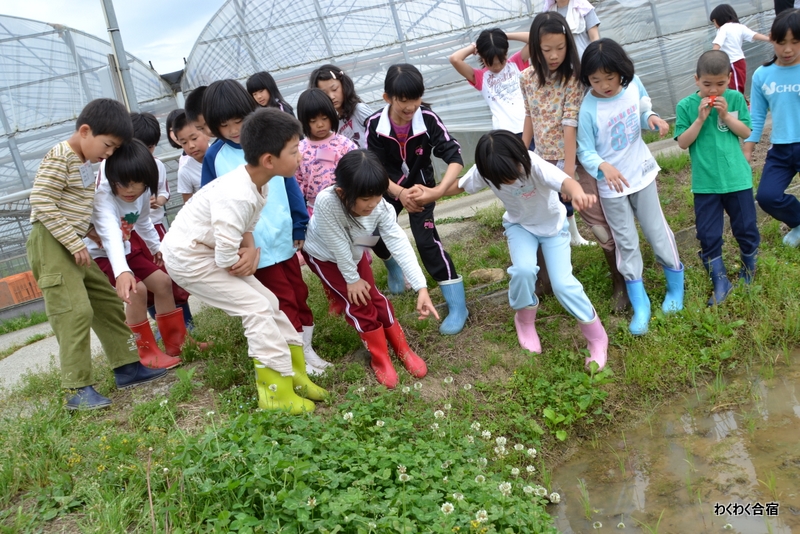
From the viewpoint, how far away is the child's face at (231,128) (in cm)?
381

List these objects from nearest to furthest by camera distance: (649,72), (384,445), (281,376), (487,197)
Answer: (384,445), (281,376), (487,197), (649,72)

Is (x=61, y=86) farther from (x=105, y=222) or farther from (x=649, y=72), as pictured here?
(x=649, y=72)

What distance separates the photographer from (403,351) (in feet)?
13.1

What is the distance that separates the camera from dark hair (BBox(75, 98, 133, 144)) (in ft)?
11.7

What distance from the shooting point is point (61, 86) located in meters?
10.1

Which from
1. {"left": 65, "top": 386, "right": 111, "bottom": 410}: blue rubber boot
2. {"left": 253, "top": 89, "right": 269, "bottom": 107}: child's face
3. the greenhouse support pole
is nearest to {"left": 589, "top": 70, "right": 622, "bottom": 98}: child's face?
{"left": 253, "top": 89, "right": 269, "bottom": 107}: child's face

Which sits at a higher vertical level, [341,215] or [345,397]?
[341,215]

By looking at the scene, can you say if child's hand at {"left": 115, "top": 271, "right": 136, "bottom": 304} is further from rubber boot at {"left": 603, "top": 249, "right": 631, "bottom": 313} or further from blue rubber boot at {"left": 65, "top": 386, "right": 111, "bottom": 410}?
rubber boot at {"left": 603, "top": 249, "right": 631, "bottom": 313}

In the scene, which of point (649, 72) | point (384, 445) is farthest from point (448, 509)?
point (649, 72)

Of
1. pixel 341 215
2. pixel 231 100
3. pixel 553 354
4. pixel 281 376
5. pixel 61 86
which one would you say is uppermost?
pixel 61 86

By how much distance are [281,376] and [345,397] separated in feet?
1.40

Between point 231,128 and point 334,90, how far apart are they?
3.68 ft

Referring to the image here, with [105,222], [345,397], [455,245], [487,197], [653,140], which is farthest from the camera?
[653,140]

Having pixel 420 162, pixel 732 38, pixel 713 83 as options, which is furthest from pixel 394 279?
pixel 732 38
